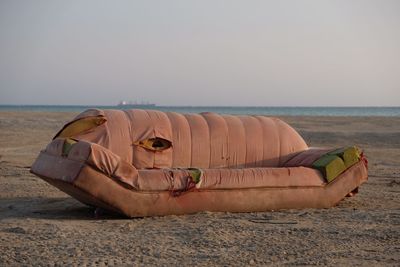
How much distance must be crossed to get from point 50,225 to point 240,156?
3.26 metres

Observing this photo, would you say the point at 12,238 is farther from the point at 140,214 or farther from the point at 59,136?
the point at 59,136

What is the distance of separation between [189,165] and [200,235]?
2542 mm

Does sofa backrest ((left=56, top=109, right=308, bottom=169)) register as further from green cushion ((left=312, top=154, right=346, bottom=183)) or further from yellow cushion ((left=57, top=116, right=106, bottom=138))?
green cushion ((left=312, top=154, right=346, bottom=183))

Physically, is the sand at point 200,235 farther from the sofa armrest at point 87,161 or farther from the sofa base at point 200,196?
the sofa armrest at point 87,161

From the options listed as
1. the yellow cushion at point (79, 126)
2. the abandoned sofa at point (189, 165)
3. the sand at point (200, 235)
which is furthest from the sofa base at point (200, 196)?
the yellow cushion at point (79, 126)

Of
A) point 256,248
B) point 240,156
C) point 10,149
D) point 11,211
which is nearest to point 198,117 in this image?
point 240,156

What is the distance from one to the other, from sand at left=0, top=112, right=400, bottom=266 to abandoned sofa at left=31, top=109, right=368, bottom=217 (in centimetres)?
22

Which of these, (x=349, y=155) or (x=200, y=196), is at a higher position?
(x=349, y=155)

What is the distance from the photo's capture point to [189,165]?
8703 millimetres

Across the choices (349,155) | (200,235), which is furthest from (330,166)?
(200,235)

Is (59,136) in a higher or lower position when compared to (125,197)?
higher

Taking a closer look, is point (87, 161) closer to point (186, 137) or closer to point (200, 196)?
point (200, 196)

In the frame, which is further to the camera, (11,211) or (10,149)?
(10,149)

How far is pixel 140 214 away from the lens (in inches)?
287
